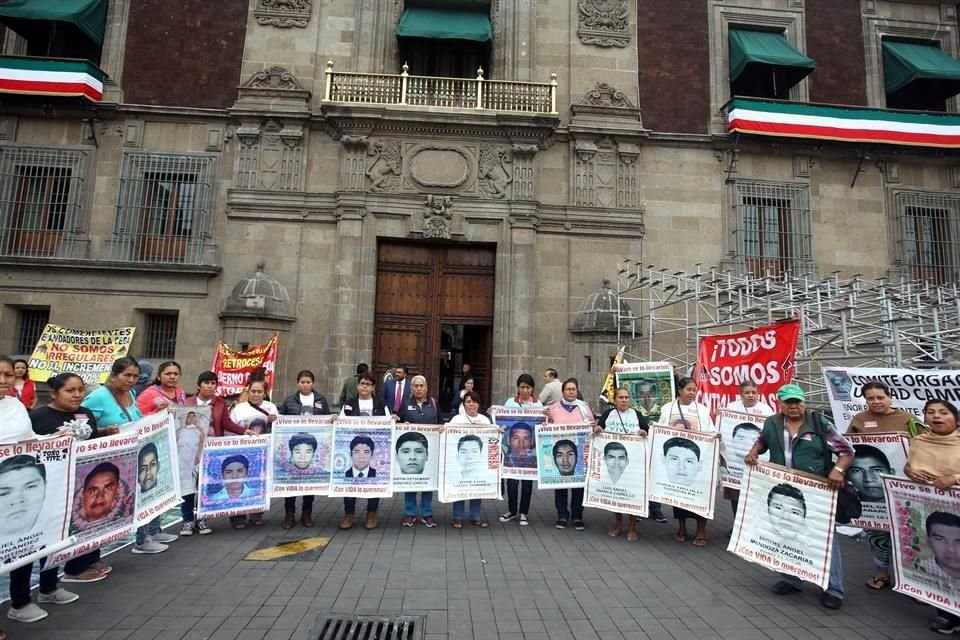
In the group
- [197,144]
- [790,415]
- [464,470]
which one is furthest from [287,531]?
[197,144]

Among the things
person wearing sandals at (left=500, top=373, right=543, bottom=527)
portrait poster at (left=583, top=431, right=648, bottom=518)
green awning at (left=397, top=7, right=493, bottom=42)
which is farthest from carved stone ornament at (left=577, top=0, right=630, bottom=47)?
portrait poster at (left=583, top=431, right=648, bottom=518)

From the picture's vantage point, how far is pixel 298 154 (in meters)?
15.9

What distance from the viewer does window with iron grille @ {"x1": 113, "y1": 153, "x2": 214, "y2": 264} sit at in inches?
614

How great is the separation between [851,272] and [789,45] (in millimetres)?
7232

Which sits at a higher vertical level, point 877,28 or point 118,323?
point 877,28

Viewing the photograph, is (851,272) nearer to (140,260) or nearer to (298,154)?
(298,154)

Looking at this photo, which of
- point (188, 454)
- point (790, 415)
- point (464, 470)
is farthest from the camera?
point (464, 470)

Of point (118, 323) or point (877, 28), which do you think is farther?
point (877, 28)

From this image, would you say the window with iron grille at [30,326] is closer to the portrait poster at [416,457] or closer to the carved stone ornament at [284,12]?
the carved stone ornament at [284,12]

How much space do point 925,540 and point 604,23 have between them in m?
16.2

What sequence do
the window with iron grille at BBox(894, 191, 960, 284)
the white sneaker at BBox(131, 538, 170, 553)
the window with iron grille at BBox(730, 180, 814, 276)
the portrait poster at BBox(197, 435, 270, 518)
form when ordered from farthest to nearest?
the window with iron grille at BBox(894, 191, 960, 284) < the window with iron grille at BBox(730, 180, 814, 276) < the portrait poster at BBox(197, 435, 270, 518) < the white sneaker at BBox(131, 538, 170, 553)

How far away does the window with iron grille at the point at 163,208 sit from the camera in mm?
15594

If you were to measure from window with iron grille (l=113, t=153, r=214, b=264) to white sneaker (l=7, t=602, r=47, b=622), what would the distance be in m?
12.2

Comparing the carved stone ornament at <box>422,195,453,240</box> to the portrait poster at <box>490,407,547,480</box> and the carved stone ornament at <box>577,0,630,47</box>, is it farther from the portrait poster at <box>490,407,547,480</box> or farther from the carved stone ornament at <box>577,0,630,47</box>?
the portrait poster at <box>490,407,547,480</box>
